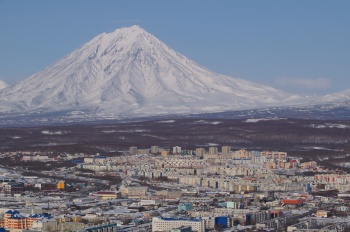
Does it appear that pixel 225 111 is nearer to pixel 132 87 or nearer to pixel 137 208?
pixel 132 87

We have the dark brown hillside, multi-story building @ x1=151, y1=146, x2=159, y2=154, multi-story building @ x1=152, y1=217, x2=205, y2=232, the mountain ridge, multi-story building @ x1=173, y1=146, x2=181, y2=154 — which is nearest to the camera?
multi-story building @ x1=152, y1=217, x2=205, y2=232

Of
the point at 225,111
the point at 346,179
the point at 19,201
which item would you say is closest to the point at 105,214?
the point at 19,201

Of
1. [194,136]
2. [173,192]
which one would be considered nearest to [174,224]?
[173,192]

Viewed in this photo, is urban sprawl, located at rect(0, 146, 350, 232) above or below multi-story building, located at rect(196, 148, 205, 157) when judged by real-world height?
below

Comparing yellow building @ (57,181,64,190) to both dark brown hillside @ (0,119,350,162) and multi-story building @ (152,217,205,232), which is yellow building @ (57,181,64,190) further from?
dark brown hillside @ (0,119,350,162)

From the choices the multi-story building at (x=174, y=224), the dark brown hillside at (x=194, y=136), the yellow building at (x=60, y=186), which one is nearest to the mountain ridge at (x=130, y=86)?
the dark brown hillside at (x=194, y=136)

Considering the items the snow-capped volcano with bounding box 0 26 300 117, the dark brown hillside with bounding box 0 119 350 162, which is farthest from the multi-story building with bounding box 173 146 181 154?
the snow-capped volcano with bounding box 0 26 300 117

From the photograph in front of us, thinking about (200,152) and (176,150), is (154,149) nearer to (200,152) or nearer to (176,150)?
(176,150)

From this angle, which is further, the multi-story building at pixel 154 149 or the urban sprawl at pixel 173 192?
the multi-story building at pixel 154 149

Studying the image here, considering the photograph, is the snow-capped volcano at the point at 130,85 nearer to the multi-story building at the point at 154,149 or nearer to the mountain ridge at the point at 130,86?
the mountain ridge at the point at 130,86

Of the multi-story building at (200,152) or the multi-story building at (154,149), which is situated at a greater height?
the multi-story building at (154,149)
